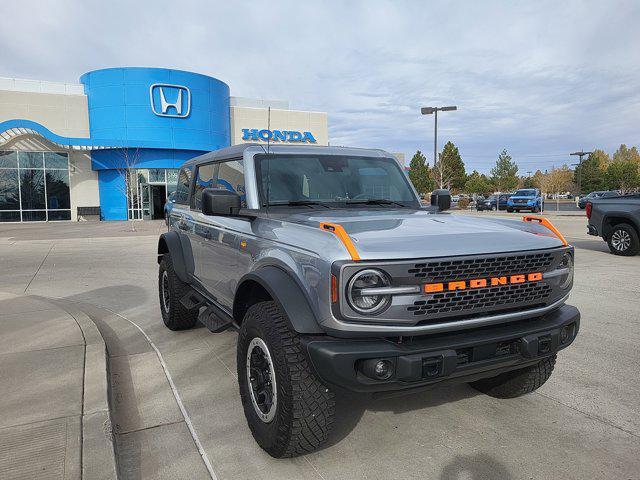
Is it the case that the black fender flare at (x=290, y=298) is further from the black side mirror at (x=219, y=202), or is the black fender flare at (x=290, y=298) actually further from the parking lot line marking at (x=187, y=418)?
the parking lot line marking at (x=187, y=418)

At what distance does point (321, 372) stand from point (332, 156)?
2252 millimetres

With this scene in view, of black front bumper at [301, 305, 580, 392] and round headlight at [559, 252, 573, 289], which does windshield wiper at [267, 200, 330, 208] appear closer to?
black front bumper at [301, 305, 580, 392]

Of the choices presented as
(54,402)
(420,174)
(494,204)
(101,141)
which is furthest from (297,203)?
(420,174)

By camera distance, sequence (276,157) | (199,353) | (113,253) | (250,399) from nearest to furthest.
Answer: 1. (250,399)
2. (276,157)
3. (199,353)
4. (113,253)

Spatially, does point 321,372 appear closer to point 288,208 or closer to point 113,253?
point 288,208

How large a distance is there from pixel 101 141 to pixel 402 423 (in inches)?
1142

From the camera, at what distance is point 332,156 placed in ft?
13.8

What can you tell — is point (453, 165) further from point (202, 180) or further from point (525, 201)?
point (202, 180)

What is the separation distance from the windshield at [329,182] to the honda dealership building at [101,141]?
25415mm

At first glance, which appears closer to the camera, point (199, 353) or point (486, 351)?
point (486, 351)

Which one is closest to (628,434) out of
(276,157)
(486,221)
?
(486,221)

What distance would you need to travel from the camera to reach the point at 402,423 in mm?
3312

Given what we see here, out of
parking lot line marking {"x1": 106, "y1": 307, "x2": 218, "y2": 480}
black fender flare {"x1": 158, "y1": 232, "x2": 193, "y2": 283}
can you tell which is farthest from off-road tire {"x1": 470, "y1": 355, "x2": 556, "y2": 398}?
black fender flare {"x1": 158, "y1": 232, "x2": 193, "y2": 283}

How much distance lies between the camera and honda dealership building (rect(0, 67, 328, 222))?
27.9 meters
